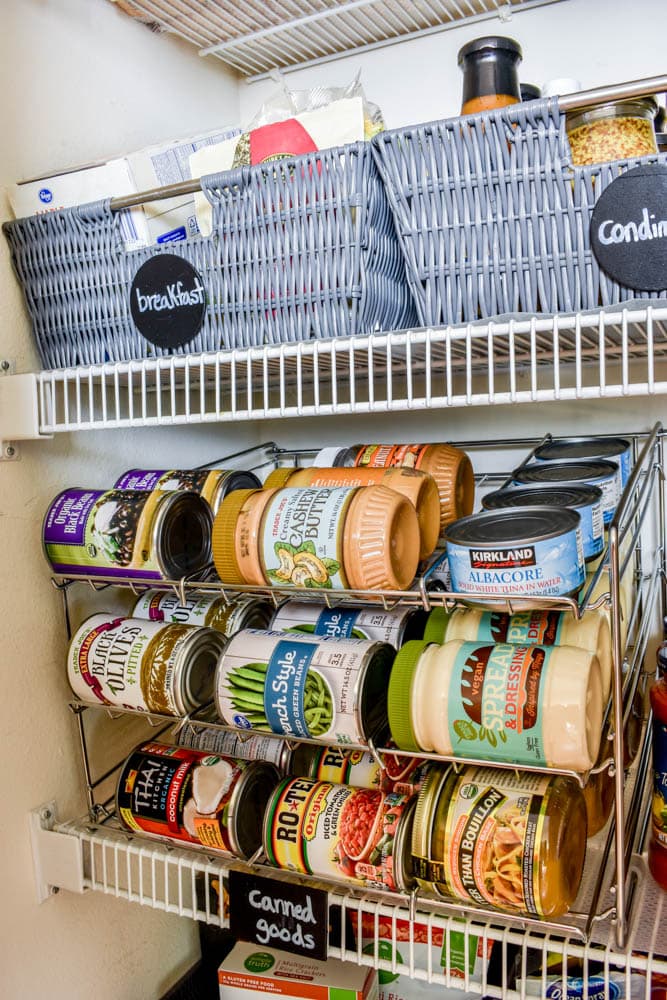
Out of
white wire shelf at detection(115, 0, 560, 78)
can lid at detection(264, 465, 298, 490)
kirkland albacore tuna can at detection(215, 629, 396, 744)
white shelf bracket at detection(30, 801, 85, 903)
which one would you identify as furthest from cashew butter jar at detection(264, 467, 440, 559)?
white wire shelf at detection(115, 0, 560, 78)

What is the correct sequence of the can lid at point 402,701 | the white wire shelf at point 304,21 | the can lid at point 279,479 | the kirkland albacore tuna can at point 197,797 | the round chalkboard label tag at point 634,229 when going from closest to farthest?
the round chalkboard label tag at point 634,229, the can lid at point 402,701, the kirkland albacore tuna can at point 197,797, the can lid at point 279,479, the white wire shelf at point 304,21

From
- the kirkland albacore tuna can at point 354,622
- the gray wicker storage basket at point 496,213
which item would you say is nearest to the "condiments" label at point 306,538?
the kirkland albacore tuna can at point 354,622

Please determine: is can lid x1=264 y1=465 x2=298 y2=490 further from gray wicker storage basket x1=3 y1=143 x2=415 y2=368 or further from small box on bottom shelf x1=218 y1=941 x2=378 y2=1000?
small box on bottom shelf x1=218 y1=941 x2=378 y2=1000

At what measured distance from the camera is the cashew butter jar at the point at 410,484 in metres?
0.86

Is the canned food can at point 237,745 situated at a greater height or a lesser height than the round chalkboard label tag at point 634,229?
lesser

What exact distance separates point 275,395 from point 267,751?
1.97 feet

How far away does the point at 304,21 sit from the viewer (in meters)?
1.15

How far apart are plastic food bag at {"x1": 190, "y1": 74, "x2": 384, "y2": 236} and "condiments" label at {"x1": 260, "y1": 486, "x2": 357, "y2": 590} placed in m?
0.35

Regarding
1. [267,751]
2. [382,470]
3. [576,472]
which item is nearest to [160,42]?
→ [382,470]

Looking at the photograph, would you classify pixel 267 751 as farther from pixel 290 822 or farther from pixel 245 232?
pixel 245 232

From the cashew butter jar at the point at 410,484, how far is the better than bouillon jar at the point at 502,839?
0.26m

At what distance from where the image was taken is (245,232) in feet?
2.77

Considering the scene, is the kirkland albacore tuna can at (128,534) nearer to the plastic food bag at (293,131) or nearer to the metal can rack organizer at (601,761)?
the metal can rack organizer at (601,761)

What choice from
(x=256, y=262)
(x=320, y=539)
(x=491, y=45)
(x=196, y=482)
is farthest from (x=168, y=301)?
(x=491, y=45)
